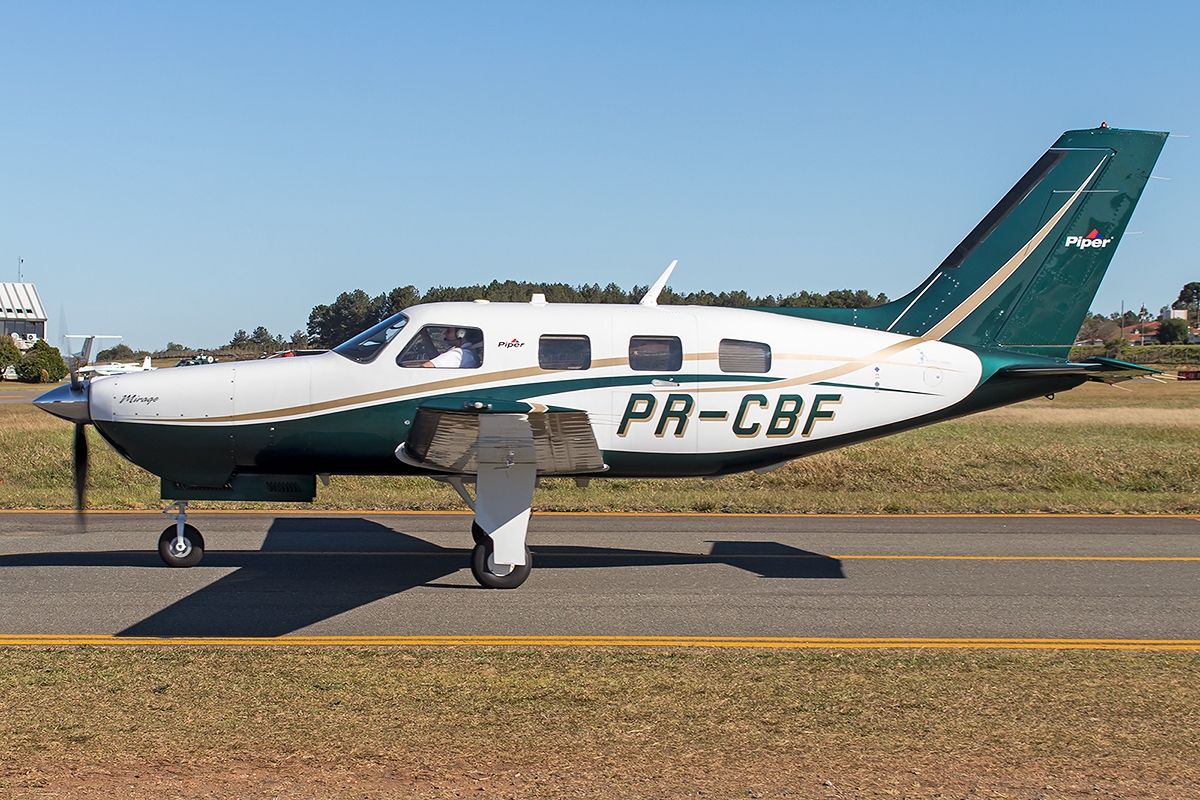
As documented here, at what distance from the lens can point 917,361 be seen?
1162 cm

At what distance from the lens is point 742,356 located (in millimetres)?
11180

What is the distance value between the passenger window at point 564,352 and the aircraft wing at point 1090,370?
16.0 ft

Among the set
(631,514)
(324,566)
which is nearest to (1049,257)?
(631,514)

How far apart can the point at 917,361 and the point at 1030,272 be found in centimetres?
189

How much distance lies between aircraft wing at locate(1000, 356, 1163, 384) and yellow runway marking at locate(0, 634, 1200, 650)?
3.20m

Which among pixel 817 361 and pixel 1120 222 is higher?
pixel 1120 222

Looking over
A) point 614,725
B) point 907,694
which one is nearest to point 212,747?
point 614,725

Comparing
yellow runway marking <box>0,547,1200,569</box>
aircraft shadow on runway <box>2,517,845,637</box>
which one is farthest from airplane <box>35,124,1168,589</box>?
yellow runway marking <box>0,547,1200,569</box>

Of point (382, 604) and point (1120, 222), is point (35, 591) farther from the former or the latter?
point (1120, 222)

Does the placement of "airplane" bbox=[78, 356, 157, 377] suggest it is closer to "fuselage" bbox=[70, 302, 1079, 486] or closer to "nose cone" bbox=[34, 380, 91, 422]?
"nose cone" bbox=[34, 380, 91, 422]

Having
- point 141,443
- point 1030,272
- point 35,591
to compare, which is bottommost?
point 35,591

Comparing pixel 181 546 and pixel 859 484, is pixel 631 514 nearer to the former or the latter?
pixel 859 484

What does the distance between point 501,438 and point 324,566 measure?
10.6ft

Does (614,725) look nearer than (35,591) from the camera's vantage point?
Yes
